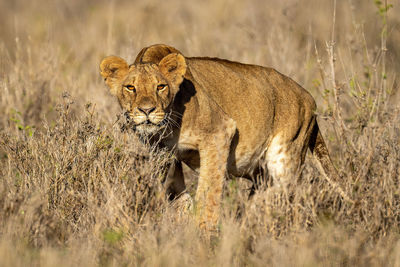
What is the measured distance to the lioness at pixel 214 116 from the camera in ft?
14.7

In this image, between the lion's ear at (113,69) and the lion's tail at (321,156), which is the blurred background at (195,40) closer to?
the lion's tail at (321,156)

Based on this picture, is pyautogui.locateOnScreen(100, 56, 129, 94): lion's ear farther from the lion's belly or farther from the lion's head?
the lion's belly

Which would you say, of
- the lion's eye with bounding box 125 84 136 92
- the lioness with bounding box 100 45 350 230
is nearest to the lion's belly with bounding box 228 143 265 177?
the lioness with bounding box 100 45 350 230

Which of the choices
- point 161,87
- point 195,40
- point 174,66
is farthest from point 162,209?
point 195,40

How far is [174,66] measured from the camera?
15.2ft

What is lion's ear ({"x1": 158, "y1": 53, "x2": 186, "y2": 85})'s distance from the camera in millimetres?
4586

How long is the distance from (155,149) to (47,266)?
159 cm

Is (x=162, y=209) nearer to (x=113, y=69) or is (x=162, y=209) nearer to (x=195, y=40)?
(x=113, y=69)

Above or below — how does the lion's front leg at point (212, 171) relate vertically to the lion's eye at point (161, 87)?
below

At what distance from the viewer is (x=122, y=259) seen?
380cm

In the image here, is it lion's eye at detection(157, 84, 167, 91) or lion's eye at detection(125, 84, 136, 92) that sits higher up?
lion's eye at detection(157, 84, 167, 91)

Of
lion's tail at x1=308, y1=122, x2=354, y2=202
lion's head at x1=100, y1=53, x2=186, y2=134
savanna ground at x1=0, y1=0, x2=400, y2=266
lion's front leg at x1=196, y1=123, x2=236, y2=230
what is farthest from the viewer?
lion's tail at x1=308, y1=122, x2=354, y2=202

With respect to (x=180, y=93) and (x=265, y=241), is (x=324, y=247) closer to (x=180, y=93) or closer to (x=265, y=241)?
(x=265, y=241)

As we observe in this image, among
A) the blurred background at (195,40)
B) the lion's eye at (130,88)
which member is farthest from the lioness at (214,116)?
the blurred background at (195,40)
